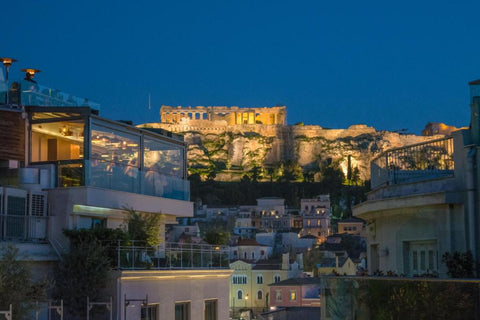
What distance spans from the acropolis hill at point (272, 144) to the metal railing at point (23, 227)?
131 metres

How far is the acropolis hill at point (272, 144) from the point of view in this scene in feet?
501

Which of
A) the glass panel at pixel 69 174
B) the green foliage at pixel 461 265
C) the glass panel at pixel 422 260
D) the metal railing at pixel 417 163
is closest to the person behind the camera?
the green foliage at pixel 461 265

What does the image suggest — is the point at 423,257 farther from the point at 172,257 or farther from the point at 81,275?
the point at 172,257

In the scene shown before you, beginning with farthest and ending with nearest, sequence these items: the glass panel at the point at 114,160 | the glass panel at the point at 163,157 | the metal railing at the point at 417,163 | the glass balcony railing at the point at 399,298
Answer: the glass panel at the point at 163,157 → the glass panel at the point at 114,160 → the metal railing at the point at 417,163 → the glass balcony railing at the point at 399,298

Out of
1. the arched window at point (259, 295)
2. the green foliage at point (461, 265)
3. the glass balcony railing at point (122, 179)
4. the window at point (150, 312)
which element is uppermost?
the glass balcony railing at point (122, 179)

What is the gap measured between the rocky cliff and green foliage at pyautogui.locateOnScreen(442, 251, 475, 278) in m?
141

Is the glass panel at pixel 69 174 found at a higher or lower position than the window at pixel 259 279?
higher

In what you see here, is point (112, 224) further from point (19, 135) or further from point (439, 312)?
point (439, 312)

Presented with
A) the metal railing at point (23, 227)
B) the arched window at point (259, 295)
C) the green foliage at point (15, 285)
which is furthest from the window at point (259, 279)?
the green foliage at point (15, 285)

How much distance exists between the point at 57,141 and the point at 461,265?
42.0 ft

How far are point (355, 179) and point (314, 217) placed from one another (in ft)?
92.9

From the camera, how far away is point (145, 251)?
61.7ft

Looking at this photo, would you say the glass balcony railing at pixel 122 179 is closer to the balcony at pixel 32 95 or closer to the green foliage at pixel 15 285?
the balcony at pixel 32 95

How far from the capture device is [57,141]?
64.8 ft
